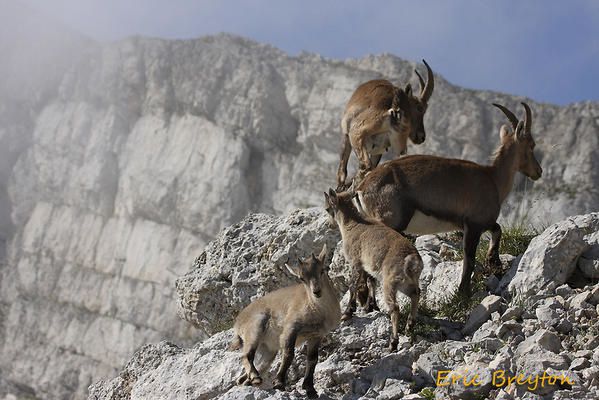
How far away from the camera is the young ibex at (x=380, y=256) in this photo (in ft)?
22.6

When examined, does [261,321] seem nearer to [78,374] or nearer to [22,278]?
[78,374]

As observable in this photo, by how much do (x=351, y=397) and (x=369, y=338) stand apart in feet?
2.62

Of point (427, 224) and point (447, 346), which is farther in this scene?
point (427, 224)

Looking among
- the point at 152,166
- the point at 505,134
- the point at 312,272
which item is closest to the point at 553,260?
the point at 505,134

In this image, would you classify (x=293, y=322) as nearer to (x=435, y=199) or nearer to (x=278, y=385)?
(x=278, y=385)

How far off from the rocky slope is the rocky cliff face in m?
27.0

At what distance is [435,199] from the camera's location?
7984mm

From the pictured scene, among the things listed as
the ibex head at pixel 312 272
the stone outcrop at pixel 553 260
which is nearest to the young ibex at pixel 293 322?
the ibex head at pixel 312 272

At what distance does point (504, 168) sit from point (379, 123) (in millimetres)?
1811

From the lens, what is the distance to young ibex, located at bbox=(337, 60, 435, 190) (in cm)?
984

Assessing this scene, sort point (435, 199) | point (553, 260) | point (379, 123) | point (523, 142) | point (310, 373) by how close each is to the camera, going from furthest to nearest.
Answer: point (379, 123) < point (523, 142) < point (435, 199) < point (553, 260) < point (310, 373)

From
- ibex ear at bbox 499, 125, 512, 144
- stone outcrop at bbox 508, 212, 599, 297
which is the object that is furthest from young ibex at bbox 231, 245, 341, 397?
ibex ear at bbox 499, 125, 512, 144

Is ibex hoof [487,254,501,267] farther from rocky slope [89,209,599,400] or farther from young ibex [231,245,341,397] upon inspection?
young ibex [231,245,341,397]

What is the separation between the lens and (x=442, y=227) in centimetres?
811
